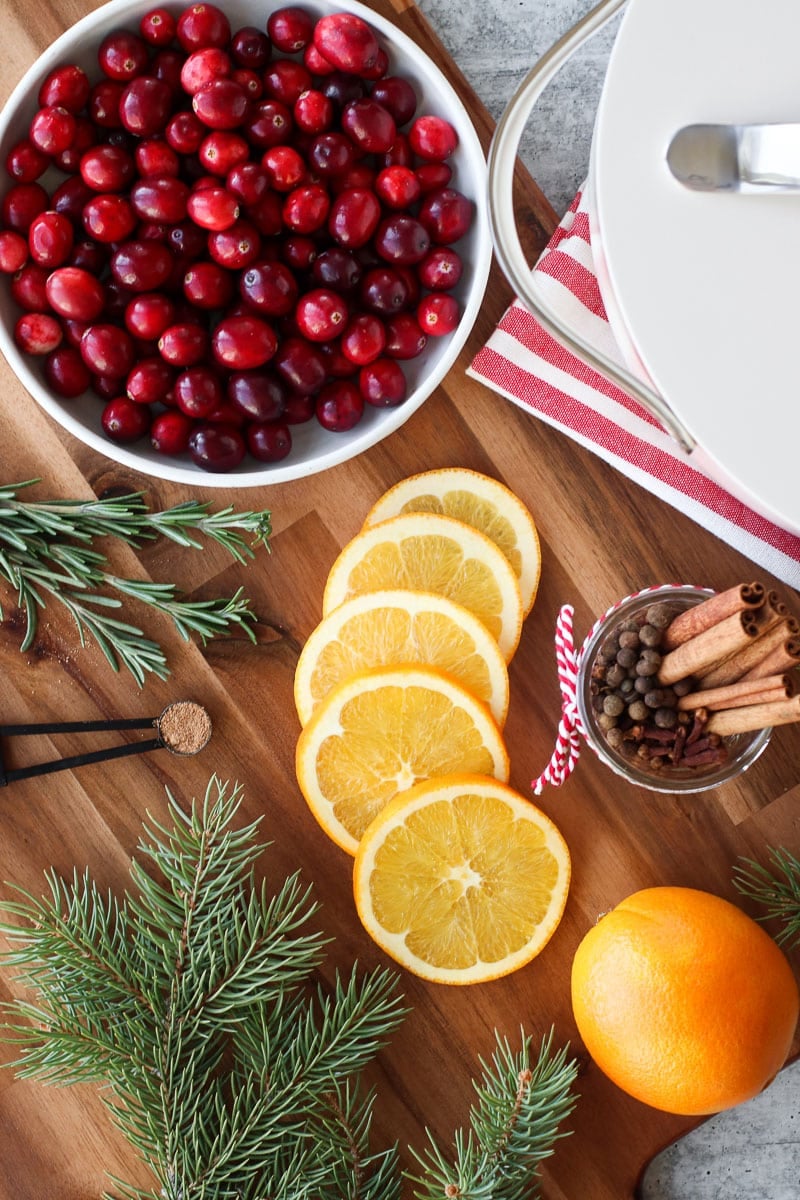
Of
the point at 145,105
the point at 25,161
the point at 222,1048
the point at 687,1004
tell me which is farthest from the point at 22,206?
the point at 687,1004

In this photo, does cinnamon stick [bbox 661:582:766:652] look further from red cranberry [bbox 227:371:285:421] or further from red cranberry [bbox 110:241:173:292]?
red cranberry [bbox 110:241:173:292]

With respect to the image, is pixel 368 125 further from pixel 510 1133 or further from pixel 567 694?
pixel 510 1133

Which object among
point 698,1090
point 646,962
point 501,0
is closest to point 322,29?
point 501,0

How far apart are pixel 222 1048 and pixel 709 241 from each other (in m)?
0.88

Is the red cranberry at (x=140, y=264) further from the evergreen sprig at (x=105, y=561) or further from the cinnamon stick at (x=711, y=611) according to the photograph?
the cinnamon stick at (x=711, y=611)

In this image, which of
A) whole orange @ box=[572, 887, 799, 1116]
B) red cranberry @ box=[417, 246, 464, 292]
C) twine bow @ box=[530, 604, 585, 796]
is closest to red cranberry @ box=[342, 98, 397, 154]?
red cranberry @ box=[417, 246, 464, 292]

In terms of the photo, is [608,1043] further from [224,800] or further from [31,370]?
[31,370]

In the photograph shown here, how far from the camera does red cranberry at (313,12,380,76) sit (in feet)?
3.10

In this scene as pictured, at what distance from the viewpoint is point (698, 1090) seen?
0.95m

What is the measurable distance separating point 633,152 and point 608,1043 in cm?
80

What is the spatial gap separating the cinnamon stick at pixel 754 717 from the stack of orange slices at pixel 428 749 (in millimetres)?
205

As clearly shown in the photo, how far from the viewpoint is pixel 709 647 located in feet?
2.96

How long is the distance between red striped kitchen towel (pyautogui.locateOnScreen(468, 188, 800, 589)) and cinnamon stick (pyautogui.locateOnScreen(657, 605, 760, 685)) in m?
0.19

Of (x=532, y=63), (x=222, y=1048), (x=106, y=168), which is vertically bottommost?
(x=222, y=1048)
